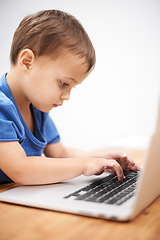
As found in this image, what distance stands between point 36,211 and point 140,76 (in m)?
2.02

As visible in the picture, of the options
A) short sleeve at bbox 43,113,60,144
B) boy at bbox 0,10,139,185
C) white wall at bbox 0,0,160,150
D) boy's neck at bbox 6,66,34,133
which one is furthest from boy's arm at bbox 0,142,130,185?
white wall at bbox 0,0,160,150

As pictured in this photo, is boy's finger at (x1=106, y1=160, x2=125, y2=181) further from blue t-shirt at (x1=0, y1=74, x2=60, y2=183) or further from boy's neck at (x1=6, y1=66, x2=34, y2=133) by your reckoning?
boy's neck at (x1=6, y1=66, x2=34, y2=133)

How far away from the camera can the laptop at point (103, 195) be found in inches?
17.9

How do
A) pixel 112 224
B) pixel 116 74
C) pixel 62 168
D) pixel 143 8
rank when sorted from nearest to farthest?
pixel 112 224 → pixel 62 168 → pixel 143 8 → pixel 116 74

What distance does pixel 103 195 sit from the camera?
1.81 feet

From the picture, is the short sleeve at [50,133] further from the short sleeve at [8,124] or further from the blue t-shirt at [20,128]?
the short sleeve at [8,124]

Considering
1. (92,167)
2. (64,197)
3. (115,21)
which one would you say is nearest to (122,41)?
(115,21)

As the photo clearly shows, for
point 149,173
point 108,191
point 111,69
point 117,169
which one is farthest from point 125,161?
point 111,69

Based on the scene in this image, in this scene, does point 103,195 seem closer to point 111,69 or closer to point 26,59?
point 26,59

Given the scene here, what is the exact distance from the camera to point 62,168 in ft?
2.28

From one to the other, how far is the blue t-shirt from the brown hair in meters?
0.14

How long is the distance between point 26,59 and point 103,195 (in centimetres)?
47

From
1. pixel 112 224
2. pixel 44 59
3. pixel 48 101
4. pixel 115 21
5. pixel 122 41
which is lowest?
pixel 112 224

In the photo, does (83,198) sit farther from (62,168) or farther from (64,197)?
(62,168)
